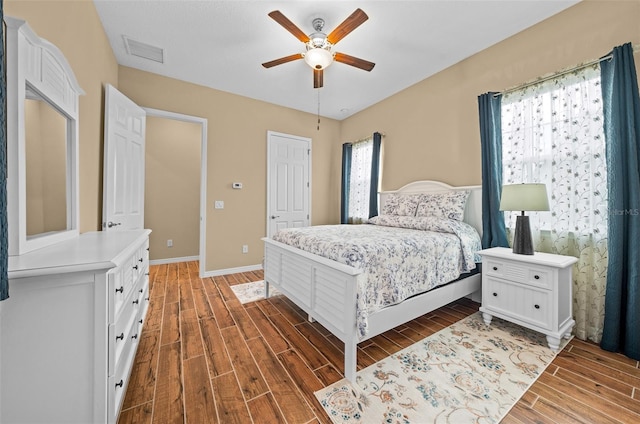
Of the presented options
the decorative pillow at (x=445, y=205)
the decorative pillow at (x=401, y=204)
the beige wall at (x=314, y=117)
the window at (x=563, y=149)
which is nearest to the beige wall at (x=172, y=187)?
the beige wall at (x=314, y=117)

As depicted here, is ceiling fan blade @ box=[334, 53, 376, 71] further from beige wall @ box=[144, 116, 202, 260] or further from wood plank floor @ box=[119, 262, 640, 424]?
beige wall @ box=[144, 116, 202, 260]

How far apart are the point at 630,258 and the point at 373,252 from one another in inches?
72.3

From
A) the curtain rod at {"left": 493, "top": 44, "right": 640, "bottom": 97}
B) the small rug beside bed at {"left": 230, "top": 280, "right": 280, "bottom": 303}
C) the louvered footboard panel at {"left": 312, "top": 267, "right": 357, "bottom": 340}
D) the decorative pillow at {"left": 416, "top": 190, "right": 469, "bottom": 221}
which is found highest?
the curtain rod at {"left": 493, "top": 44, "right": 640, "bottom": 97}

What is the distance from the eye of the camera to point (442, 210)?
290 centimetres

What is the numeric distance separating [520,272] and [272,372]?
2.10 m

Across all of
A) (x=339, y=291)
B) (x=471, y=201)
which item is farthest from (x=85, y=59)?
(x=471, y=201)

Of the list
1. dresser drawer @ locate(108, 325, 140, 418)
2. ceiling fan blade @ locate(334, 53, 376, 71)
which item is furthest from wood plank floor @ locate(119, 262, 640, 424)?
ceiling fan blade @ locate(334, 53, 376, 71)

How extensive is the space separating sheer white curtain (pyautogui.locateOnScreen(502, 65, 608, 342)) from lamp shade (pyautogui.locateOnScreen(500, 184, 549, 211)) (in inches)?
12.7

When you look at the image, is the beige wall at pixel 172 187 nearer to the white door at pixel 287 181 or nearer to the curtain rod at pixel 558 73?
the white door at pixel 287 181

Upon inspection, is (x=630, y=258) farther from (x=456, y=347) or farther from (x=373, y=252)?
(x=373, y=252)

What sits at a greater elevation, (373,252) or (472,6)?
(472,6)

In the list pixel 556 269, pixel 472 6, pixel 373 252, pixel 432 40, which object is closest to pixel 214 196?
pixel 373 252

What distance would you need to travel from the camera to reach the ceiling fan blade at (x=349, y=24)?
189 cm

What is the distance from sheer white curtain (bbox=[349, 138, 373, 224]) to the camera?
14.3 feet
